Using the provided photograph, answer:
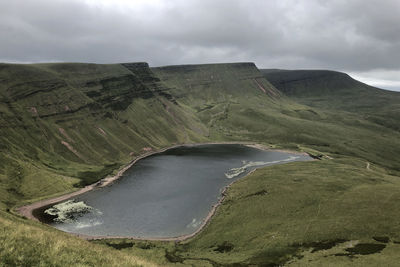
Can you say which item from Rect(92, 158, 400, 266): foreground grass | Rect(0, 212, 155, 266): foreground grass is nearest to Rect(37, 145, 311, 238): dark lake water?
Rect(92, 158, 400, 266): foreground grass

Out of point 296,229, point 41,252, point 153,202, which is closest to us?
point 41,252

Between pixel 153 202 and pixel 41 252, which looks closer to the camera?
pixel 41 252

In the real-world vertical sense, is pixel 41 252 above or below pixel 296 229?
above

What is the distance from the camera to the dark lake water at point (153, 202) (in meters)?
100

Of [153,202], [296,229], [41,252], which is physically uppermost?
[41,252]

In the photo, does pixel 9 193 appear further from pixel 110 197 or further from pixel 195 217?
pixel 195 217

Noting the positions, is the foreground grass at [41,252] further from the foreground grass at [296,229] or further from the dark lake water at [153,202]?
the dark lake water at [153,202]

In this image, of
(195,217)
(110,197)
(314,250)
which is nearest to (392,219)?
(314,250)

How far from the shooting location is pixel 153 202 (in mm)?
126125

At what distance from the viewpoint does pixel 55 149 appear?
178000 millimetres

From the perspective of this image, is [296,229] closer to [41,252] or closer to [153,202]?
[153,202]

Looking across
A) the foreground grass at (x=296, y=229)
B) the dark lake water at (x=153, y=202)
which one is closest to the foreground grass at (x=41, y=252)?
the foreground grass at (x=296, y=229)

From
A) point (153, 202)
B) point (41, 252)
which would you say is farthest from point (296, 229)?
point (41, 252)

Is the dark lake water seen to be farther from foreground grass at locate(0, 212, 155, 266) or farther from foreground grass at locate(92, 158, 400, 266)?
foreground grass at locate(0, 212, 155, 266)
